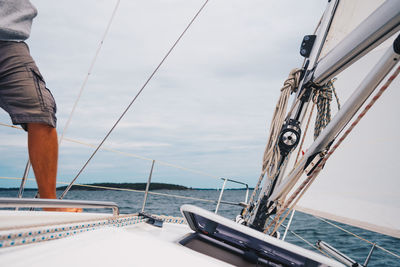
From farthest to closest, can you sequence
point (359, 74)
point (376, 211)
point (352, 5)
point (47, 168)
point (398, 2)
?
point (359, 74) → point (376, 211) → point (352, 5) → point (47, 168) → point (398, 2)

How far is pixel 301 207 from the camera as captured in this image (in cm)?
247

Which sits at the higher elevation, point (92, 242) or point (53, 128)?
point (53, 128)

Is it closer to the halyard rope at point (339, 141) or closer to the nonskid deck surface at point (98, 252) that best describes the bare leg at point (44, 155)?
the nonskid deck surface at point (98, 252)

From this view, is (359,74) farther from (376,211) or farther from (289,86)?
(289,86)

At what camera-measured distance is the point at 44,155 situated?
977 millimetres

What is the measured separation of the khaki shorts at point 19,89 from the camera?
94 centimetres

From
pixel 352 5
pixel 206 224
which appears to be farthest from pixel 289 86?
pixel 352 5

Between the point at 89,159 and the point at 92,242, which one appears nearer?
the point at 92,242

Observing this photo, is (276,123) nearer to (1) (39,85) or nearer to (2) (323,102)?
(2) (323,102)

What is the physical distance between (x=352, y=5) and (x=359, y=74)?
77 cm

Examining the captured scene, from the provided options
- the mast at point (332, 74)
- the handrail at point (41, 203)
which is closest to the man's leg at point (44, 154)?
the handrail at point (41, 203)

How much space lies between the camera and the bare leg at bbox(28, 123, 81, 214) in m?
0.97

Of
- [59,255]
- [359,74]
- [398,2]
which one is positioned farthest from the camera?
[359,74]

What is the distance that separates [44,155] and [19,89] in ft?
0.87
